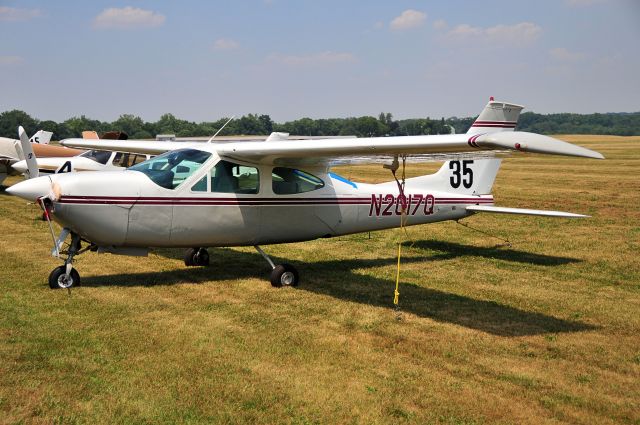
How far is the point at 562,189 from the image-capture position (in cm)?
2403

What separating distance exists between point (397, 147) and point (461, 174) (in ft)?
14.7

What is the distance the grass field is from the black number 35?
51.7 inches

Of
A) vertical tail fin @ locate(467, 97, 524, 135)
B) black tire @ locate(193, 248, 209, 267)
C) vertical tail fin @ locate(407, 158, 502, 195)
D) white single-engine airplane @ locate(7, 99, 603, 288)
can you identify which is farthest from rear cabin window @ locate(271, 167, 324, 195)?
vertical tail fin @ locate(467, 97, 524, 135)

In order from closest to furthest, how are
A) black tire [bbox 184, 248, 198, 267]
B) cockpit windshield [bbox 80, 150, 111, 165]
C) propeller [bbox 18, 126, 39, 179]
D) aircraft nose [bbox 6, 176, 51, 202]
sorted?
aircraft nose [bbox 6, 176, 51, 202] → propeller [bbox 18, 126, 39, 179] → black tire [bbox 184, 248, 198, 267] → cockpit windshield [bbox 80, 150, 111, 165]

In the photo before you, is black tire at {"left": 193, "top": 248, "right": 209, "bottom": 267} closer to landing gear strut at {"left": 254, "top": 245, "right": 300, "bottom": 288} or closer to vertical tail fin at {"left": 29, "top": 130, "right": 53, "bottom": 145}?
landing gear strut at {"left": 254, "top": 245, "right": 300, "bottom": 288}

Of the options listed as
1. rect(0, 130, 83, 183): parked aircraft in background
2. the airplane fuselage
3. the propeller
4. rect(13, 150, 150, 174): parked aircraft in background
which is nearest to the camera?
the airplane fuselage

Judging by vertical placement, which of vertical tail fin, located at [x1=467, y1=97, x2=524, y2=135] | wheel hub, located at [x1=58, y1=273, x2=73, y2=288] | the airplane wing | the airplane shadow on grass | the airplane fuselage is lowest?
the airplane shadow on grass

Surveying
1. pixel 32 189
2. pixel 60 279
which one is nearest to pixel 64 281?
pixel 60 279

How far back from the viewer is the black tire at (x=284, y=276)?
918cm

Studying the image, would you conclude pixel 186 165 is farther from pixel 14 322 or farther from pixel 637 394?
pixel 637 394

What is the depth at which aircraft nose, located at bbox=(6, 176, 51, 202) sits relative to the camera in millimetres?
7867

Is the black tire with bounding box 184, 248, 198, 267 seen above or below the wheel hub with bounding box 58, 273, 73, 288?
below

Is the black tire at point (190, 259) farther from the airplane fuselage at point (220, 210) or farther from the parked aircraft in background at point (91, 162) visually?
the parked aircraft in background at point (91, 162)

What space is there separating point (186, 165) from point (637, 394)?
6.14m
